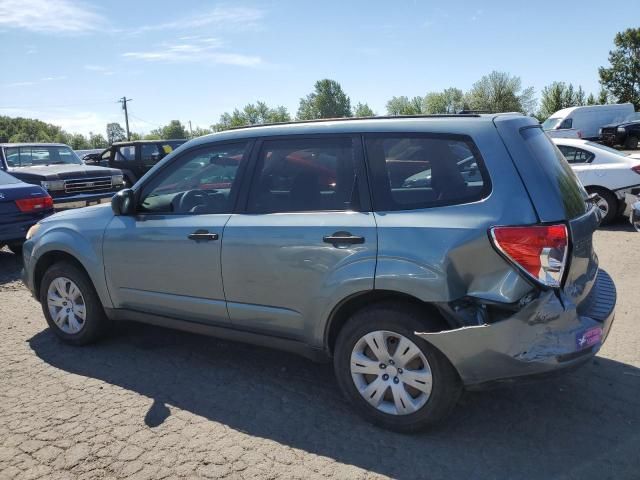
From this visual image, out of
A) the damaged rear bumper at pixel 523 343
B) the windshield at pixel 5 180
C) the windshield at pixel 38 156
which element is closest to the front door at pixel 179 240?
the damaged rear bumper at pixel 523 343

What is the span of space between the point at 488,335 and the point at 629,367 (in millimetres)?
1848

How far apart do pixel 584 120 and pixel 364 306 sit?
93.9 ft

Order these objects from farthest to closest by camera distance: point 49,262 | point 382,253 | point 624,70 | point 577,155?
point 624,70, point 577,155, point 49,262, point 382,253

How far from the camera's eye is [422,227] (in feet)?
9.66

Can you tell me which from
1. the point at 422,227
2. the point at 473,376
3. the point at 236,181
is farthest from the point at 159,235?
the point at 473,376

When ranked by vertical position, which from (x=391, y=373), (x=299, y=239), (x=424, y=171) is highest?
(x=424, y=171)

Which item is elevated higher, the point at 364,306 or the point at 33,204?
the point at 33,204

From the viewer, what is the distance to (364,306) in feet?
10.6

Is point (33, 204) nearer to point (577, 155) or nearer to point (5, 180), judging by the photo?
point (5, 180)

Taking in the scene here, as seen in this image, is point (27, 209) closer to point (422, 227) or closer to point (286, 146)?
point (286, 146)

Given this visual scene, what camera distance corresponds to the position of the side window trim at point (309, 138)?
10.6 ft

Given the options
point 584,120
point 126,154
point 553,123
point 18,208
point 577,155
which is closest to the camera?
point 18,208

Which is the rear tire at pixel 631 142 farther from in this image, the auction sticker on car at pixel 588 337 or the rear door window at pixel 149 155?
the auction sticker on car at pixel 588 337

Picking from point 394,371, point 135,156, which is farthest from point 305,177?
point 135,156
